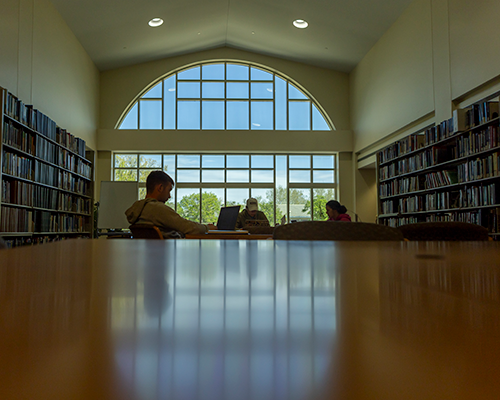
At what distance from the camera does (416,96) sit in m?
7.53

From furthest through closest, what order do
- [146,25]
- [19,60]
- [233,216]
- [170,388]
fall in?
[146,25], [19,60], [233,216], [170,388]

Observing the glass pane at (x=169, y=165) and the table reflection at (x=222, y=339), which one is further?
the glass pane at (x=169, y=165)

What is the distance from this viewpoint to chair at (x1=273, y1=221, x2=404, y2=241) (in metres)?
2.06

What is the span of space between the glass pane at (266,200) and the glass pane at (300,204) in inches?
21.2

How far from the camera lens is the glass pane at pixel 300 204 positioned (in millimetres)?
11117

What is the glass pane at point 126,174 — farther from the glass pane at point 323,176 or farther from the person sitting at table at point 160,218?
the person sitting at table at point 160,218

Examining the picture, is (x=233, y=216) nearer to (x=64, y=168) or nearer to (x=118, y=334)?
(x=64, y=168)

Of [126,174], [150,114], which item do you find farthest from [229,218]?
[150,114]

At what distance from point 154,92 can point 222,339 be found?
11.8 meters

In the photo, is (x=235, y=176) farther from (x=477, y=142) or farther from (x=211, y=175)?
(x=477, y=142)

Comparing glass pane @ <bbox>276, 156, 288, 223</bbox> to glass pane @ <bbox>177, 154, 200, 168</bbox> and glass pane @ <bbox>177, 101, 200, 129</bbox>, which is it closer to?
glass pane @ <bbox>177, 154, 200, 168</bbox>

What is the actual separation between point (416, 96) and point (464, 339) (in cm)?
826


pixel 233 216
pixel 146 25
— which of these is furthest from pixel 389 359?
pixel 146 25

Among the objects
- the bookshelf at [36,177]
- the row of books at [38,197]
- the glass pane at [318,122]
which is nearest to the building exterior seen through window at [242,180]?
the glass pane at [318,122]
